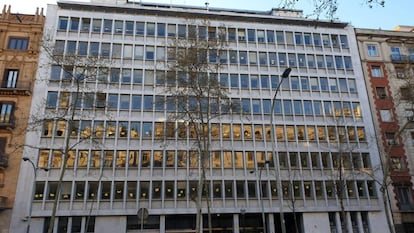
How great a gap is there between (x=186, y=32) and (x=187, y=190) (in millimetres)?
18632

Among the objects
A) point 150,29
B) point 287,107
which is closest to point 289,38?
point 287,107

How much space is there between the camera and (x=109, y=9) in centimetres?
4044

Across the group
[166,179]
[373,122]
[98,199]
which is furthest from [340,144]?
[98,199]

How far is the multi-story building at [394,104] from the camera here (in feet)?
119

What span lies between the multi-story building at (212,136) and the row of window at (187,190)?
109 millimetres

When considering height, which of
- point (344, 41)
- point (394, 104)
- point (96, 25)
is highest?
point (344, 41)

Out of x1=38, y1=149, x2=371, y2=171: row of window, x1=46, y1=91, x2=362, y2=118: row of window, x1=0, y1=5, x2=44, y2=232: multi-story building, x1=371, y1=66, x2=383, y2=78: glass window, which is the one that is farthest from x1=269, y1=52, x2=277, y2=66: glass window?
x1=0, y1=5, x2=44, y2=232: multi-story building

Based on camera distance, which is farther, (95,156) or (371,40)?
(371,40)

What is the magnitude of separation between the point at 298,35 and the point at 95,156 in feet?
96.1

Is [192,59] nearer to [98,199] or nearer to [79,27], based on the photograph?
[98,199]

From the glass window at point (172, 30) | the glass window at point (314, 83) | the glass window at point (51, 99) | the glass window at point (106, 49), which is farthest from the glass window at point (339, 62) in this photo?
the glass window at point (51, 99)

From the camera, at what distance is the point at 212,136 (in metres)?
36.6

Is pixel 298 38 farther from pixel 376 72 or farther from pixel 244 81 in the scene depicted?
pixel 376 72

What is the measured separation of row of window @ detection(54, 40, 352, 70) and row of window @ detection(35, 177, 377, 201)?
14.0 metres
